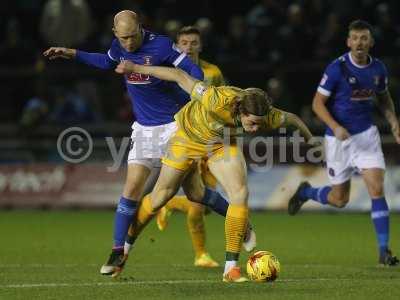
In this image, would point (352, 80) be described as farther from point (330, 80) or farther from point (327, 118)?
point (327, 118)

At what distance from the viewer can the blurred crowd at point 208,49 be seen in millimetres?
20078

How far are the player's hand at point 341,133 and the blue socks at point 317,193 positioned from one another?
4.26 ft

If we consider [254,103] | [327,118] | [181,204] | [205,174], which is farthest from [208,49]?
[254,103]

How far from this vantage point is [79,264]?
38.1ft

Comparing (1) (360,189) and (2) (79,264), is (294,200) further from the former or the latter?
(1) (360,189)

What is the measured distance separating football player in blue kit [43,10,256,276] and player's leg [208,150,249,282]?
107 cm

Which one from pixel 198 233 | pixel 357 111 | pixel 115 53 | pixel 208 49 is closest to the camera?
pixel 115 53

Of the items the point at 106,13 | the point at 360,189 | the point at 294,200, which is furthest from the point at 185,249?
the point at 106,13

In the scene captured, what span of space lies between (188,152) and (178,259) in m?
2.50

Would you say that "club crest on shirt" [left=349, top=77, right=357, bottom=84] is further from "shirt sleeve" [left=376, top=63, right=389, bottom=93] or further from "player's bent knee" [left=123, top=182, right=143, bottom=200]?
"player's bent knee" [left=123, top=182, right=143, bottom=200]

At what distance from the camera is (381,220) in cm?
1180

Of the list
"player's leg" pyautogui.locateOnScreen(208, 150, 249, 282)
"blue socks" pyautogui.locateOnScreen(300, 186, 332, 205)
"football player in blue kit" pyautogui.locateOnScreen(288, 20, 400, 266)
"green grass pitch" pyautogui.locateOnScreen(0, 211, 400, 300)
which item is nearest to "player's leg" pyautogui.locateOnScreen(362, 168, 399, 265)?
"football player in blue kit" pyautogui.locateOnScreen(288, 20, 400, 266)

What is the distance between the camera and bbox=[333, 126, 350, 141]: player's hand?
11859 mm

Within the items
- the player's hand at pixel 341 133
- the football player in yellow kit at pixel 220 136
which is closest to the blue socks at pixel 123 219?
the football player in yellow kit at pixel 220 136
